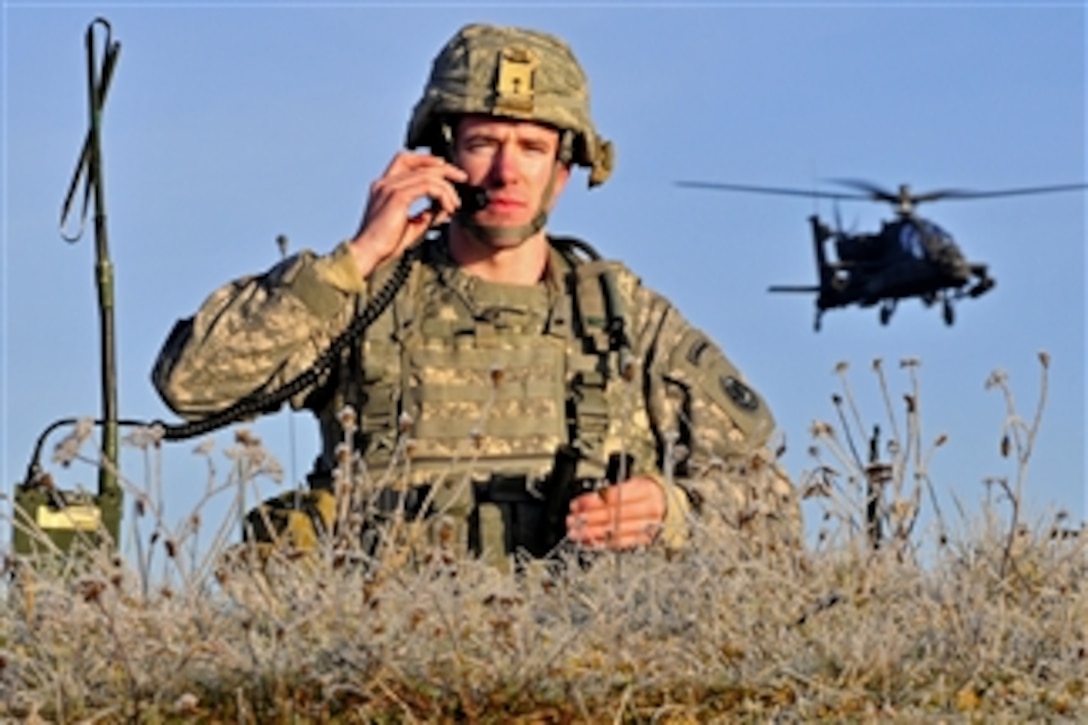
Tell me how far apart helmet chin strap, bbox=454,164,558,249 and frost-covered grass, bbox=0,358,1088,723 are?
2711mm

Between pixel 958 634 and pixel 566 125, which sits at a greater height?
pixel 566 125

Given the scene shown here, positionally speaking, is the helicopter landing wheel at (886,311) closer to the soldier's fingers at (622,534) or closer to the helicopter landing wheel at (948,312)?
the helicopter landing wheel at (948,312)

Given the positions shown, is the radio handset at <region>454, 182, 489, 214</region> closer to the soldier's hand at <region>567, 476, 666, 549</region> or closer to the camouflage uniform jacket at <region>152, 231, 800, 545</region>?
the camouflage uniform jacket at <region>152, 231, 800, 545</region>

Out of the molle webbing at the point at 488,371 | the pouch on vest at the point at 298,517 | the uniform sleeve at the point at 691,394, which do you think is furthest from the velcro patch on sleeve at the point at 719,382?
the pouch on vest at the point at 298,517

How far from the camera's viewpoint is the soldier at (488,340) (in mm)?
7949

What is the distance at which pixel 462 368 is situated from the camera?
8203mm

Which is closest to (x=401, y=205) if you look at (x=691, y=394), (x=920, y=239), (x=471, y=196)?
(x=471, y=196)

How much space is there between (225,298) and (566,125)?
1.40 m

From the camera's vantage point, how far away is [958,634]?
202 inches

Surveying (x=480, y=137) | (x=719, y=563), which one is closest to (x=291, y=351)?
(x=480, y=137)

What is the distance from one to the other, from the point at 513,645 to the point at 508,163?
3816mm

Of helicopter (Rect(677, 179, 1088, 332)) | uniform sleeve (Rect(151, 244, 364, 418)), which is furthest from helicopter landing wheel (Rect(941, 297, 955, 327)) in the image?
uniform sleeve (Rect(151, 244, 364, 418))

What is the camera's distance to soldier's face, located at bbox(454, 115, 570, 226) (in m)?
8.30

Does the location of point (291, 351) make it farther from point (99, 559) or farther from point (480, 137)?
point (99, 559)
